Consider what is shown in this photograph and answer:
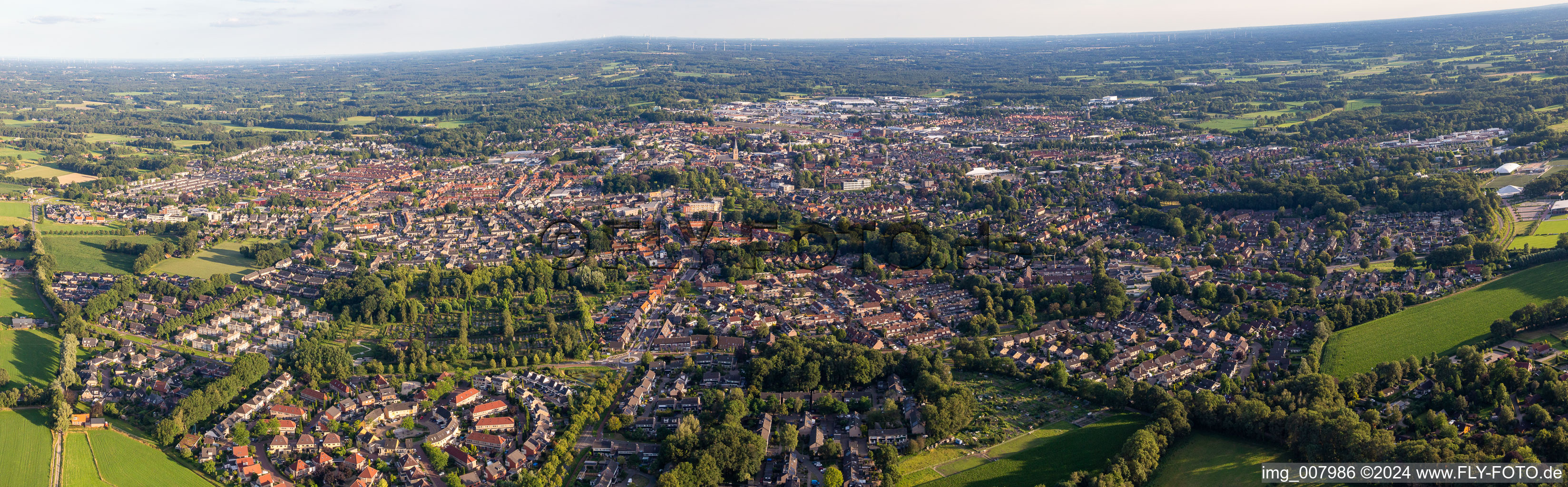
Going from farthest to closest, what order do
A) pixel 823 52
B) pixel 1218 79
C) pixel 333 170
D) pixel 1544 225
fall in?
pixel 823 52 → pixel 1218 79 → pixel 333 170 → pixel 1544 225

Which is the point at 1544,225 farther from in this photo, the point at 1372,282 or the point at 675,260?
the point at 675,260

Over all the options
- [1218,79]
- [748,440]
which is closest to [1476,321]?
[748,440]

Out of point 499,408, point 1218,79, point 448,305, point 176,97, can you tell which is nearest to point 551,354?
point 499,408

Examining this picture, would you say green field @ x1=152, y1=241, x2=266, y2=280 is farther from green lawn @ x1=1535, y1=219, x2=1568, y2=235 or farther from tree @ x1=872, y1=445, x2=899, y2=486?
green lawn @ x1=1535, y1=219, x2=1568, y2=235

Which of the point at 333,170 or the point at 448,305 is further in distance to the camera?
the point at 333,170

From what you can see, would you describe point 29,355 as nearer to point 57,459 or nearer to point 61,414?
point 61,414

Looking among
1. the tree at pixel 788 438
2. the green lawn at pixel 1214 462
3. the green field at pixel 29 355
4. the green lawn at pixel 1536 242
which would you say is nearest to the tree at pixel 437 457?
the tree at pixel 788 438

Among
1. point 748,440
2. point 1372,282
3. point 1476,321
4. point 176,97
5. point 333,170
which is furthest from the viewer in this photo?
point 176,97

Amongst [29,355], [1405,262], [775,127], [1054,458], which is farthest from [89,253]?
[1405,262]
